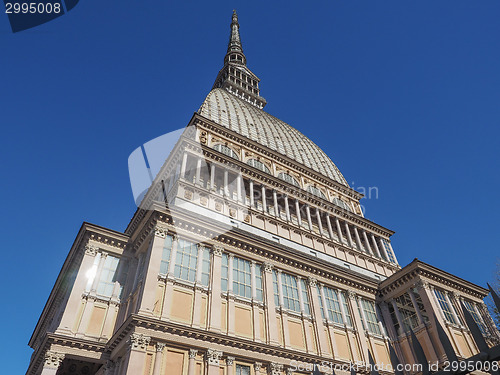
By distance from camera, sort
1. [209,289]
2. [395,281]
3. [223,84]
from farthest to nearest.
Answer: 1. [223,84]
2. [395,281]
3. [209,289]

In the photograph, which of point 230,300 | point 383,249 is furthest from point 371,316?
point 230,300

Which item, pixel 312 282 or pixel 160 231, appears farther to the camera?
pixel 312 282

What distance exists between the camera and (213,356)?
66.1ft

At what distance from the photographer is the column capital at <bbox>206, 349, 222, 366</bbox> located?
65.4 feet

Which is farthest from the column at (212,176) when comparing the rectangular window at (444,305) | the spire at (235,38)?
the spire at (235,38)

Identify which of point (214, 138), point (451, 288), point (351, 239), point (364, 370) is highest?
point (214, 138)

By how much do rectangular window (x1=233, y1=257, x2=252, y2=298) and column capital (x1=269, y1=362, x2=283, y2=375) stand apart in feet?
15.4

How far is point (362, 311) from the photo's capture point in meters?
29.9

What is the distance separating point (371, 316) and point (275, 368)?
12516mm

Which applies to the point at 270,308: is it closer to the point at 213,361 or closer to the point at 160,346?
the point at 213,361

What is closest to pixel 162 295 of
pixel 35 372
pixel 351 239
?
pixel 35 372

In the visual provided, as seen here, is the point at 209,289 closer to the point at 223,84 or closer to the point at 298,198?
the point at 298,198

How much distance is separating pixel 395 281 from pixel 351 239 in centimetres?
772

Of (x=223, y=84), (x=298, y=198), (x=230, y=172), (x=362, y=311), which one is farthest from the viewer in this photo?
(x=223, y=84)
